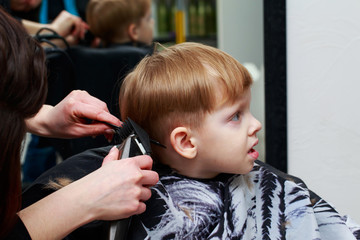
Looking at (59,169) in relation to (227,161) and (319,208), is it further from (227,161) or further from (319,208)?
(319,208)

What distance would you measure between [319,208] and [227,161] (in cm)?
24

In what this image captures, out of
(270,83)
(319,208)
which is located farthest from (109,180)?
(270,83)

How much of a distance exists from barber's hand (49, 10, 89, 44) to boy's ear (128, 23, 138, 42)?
25cm

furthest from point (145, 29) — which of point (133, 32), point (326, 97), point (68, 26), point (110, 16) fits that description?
point (326, 97)

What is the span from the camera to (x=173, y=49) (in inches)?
39.6

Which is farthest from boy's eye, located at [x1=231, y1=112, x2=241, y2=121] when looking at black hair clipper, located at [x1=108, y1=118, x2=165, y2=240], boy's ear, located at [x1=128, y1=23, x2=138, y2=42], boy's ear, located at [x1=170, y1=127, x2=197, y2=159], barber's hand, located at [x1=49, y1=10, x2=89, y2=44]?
boy's ear, located at [x1=128, y1=23, x2=138, y2=42]

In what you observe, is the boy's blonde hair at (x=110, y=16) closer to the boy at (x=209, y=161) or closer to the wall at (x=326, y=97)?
the wall at (x=326, y=97)

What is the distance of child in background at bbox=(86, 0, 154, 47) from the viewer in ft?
7.14

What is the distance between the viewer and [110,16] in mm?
2180

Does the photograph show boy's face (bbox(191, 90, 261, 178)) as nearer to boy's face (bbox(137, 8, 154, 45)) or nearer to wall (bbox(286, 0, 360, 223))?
wall (bbox(286, 0, 360, 223))

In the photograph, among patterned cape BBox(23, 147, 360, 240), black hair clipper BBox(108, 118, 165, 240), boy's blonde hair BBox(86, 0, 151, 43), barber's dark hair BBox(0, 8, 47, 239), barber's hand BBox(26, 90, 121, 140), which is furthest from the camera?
boy's blonde hair BBox(86, 0, 151, 43)

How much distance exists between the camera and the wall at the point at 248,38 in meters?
1.67

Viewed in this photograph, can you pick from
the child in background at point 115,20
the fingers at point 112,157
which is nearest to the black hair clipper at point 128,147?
the fingers at point 112,157

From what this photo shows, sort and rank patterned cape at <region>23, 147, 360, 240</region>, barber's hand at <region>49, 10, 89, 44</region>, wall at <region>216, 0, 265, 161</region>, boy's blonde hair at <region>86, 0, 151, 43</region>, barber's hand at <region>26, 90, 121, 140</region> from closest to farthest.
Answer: patterned cape at <region>23, 147, 360, 240</region>
barber's hand at <region>26, 90, 121, 140</region>
wall at <region>216, 0, 265, 161</region>
barber's hand at <region>49, 10, 89, 44</region>
boy's blonde hair at <region>86, 0, 151, 43</region>
